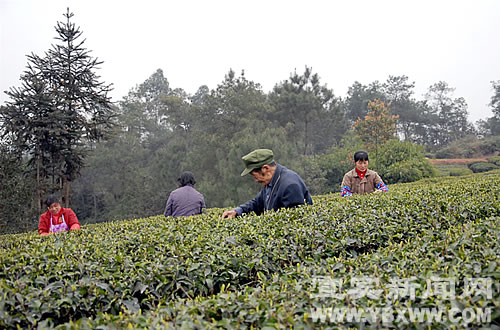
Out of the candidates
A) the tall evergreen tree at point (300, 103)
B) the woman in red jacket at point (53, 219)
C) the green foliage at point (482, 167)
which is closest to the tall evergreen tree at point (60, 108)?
the woman in red jacket at point (53, 219)

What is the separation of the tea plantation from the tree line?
12.1m

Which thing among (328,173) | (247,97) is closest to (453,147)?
(328,173)

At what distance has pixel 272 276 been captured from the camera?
241 centimetres

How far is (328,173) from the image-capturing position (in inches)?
958

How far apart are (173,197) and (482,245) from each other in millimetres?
4541

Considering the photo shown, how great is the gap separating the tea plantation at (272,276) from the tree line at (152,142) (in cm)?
1205

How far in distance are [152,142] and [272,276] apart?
1323 inches

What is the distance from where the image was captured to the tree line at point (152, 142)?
14.0 meters

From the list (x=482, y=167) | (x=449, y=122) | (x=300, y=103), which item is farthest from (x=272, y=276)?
(x=449, y=122)

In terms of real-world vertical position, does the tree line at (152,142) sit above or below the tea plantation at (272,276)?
above

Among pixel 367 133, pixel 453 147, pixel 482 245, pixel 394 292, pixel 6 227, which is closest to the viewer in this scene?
pixel 394 292

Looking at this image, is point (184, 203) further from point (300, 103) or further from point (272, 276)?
point (300, 103)

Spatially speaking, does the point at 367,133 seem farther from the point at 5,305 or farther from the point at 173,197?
the point at 5,305

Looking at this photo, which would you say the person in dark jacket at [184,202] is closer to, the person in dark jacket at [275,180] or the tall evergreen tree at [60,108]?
the person in dark jacket at [275,180]
